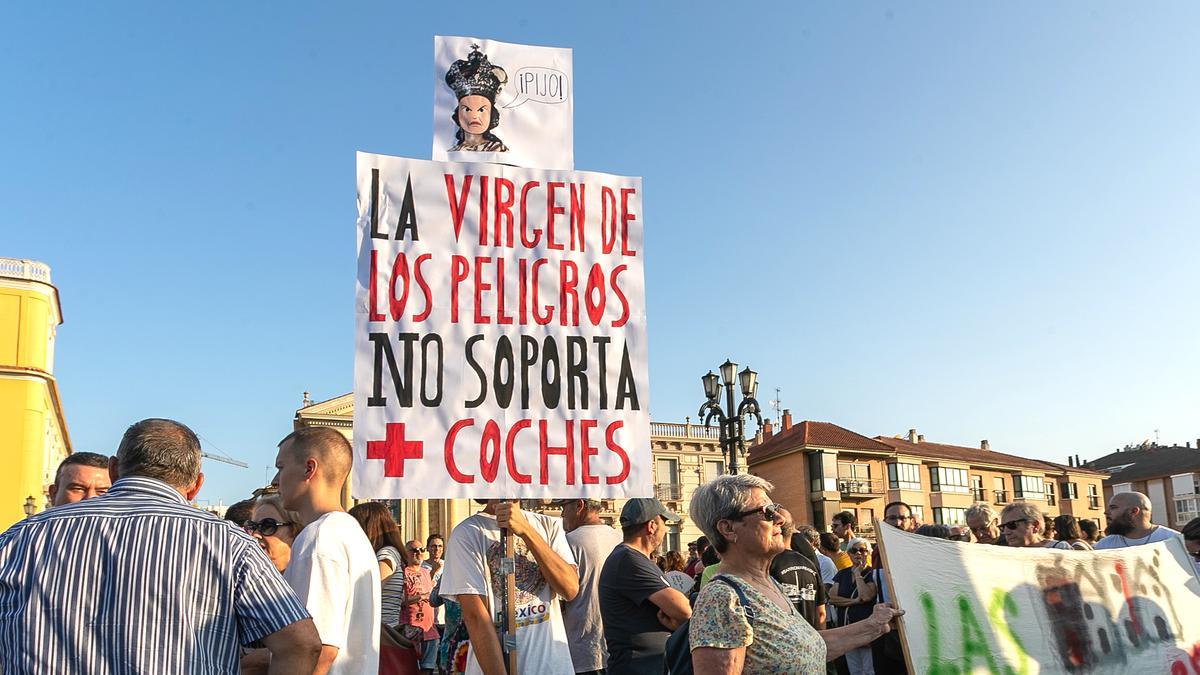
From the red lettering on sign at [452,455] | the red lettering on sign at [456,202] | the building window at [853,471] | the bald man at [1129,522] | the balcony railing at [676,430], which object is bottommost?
the bald man at [1129,522]

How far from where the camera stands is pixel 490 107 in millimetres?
5121

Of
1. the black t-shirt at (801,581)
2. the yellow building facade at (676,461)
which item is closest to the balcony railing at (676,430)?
the yellow building facade at (676,461)

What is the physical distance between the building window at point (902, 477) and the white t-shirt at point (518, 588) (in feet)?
188

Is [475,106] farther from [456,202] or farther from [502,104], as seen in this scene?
[456,202]

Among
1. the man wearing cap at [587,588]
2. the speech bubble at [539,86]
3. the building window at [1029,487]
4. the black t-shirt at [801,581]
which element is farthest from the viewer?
the building window at [1029,487]

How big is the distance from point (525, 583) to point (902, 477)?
58.1 metres

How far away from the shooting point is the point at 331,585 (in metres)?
3.43

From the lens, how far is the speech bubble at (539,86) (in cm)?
522

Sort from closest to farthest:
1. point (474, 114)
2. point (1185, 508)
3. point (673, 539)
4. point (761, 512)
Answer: point (761, 512) → point (474, 114) → point (673, 539) → point (1185, 508)

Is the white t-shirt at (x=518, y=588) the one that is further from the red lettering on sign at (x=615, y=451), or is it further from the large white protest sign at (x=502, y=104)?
the large white protest sign at (x=502, y=104)

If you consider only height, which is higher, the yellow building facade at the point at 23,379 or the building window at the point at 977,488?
the yellow building facade at the point at 23,379

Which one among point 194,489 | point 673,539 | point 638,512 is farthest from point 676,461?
point 194,489

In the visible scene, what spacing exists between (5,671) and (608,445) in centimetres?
274

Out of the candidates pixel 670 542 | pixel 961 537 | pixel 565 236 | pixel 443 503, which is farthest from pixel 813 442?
pixel 565 236
